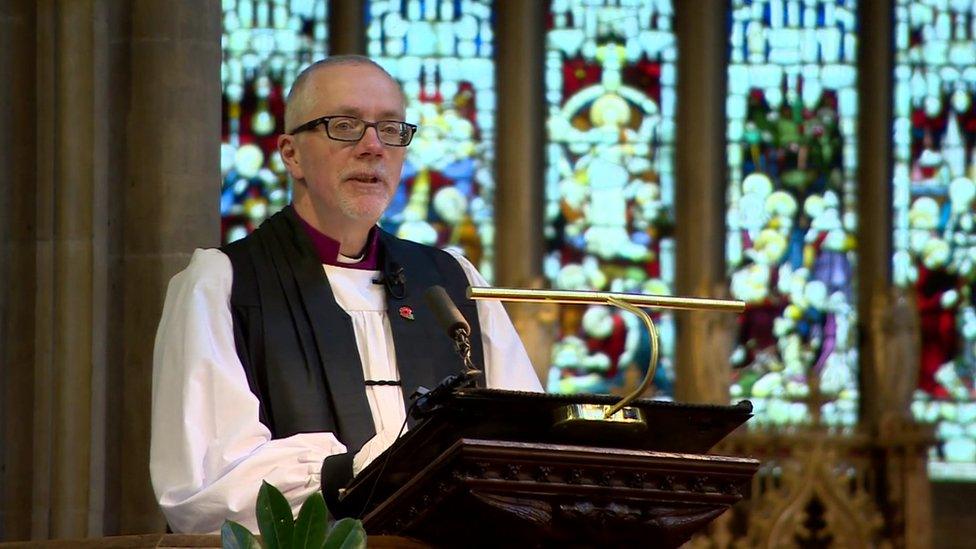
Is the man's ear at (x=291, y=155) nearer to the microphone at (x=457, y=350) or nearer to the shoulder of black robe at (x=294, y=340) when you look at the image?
the shoulder of black robe at (x=294, y=340)

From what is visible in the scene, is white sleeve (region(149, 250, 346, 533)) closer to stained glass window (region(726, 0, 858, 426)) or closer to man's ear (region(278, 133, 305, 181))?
man's ear (region(278, 133, 305, 181))

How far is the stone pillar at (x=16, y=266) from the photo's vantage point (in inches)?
250

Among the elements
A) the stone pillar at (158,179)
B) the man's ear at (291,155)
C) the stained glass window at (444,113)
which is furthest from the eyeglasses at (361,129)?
the stained glass window at (444,113)

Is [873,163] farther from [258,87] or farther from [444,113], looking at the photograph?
[258,87]

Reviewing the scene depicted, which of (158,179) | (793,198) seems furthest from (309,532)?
(793,198)

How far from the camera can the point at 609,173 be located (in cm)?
1219

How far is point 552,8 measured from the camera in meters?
12.4

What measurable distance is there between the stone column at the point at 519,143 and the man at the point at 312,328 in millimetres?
7004

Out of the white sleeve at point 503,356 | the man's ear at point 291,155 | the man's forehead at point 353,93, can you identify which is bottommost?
the white sleeve at point 503,356

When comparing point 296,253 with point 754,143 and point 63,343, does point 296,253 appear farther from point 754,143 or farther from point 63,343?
point 754,143

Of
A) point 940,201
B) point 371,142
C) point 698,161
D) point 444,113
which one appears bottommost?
point 940,201

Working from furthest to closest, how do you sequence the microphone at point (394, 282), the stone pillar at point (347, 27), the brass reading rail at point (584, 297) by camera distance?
the stone pillar at point (347, 27) → the microphone at point (394, 282) → the brass reading rail at point (584, 297)

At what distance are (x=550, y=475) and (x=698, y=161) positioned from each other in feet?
28.6

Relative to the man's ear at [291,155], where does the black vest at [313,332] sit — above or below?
below
